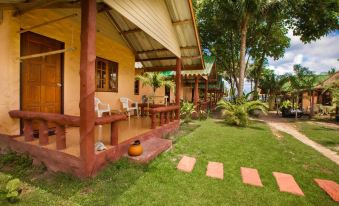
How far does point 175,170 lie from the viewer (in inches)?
157

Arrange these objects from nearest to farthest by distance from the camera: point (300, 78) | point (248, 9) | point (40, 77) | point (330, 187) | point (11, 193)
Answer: point (11, 193) → point (330, 187) → point (40, 77) → point (248, 9) → point (300, 78)

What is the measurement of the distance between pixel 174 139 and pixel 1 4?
5.45 meters

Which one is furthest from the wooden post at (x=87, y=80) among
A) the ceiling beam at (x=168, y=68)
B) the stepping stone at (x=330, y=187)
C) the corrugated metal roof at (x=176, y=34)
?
the ceiling beam at (x=168, y=68)

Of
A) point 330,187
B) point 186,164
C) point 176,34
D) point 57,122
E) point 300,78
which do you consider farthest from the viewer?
point 300,78

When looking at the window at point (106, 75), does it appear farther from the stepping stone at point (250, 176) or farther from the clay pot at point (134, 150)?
the stepping stone at point (250, 176)

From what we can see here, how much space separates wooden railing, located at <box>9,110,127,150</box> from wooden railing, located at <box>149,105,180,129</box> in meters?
1.98

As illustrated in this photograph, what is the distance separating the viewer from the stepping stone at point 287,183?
11.0ft

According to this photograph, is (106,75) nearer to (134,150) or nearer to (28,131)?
(28,131)

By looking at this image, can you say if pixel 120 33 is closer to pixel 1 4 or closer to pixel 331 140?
pixel 1 4

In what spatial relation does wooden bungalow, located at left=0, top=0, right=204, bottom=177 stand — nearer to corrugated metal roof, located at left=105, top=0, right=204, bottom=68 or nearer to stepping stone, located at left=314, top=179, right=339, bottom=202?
corrugated metal roof, located at left=105, top=0, right=204, bottom=68

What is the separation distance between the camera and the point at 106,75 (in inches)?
278

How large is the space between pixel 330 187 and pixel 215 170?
83.2 inches

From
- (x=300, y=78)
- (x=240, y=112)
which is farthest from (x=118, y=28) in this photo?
(x=300, y=78)

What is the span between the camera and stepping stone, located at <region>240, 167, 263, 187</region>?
3.58 metres
